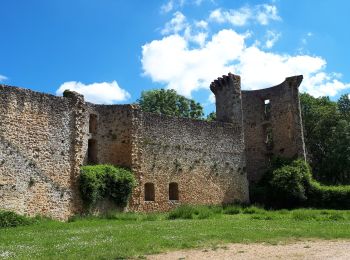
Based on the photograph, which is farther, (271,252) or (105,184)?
(105,184)

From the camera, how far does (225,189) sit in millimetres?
28578

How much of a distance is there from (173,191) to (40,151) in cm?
886

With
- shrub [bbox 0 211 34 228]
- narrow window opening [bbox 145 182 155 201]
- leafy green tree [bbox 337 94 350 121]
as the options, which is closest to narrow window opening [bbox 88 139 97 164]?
narrow window opening [bbox 145 182 155 201]

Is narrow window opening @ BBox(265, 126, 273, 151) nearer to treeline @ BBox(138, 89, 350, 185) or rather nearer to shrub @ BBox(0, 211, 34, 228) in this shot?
treeline @ BBox(138, 89, 350, 185)

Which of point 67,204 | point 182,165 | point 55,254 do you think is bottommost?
point 55,254

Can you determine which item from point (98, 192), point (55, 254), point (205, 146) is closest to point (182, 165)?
point (205, 146)

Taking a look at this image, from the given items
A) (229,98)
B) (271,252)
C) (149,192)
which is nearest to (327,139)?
(229,98)

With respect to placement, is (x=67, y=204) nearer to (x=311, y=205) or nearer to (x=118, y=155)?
(x=118, y=155)

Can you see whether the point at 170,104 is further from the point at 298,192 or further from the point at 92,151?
the point at 92,151

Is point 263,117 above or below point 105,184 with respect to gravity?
above

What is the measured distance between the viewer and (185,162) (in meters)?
26.8

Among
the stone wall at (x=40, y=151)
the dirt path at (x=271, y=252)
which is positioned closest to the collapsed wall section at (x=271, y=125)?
the stone wall at (x=40, y=151)

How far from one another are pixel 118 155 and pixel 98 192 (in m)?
2.90

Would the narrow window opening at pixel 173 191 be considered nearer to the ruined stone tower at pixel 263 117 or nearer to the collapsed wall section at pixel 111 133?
the collapsed wall section at pixel 111 133
